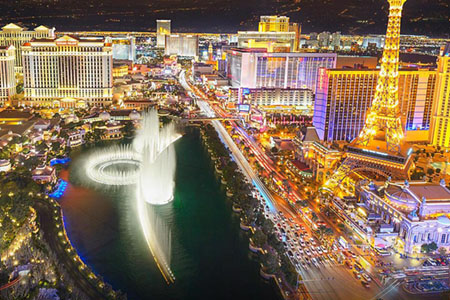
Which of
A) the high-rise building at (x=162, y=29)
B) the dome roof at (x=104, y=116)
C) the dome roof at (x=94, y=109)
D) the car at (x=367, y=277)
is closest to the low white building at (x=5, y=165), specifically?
the dome roof at (x=104, y=116)

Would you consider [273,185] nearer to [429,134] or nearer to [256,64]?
[429,134]

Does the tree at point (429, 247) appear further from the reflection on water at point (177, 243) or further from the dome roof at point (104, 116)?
the dome roof at point (104, 116)

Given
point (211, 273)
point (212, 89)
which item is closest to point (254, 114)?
point (212, 89)

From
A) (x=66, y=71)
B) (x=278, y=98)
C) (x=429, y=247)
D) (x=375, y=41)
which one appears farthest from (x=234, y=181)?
(x=375, y=41)

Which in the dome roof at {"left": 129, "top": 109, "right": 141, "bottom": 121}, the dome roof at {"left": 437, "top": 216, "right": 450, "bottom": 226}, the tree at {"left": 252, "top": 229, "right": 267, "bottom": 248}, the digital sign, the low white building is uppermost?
the digital sign

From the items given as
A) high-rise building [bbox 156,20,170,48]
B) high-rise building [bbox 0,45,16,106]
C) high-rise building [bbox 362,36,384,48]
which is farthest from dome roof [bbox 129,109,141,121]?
high-rise building [bbox 156,20,170,48]

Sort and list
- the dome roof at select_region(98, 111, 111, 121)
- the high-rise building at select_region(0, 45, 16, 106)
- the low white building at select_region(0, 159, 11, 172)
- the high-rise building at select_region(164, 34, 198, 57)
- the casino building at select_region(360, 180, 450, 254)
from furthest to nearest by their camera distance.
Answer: the high-rise building at select_region(164, 34, 198, 57)
the high-rise building at select_region(0, 45, 16, 106)
the dome roof at select_region(98, 111, 111, 121)
the low white building at select_region(0, 159, 11, 172)
the casino building at select_region(360, 180, 450, 254)

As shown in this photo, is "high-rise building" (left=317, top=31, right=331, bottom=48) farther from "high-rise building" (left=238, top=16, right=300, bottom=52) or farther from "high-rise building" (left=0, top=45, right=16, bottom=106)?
"high-rise building" (left=0, top=45, right=16, bottom=106)
